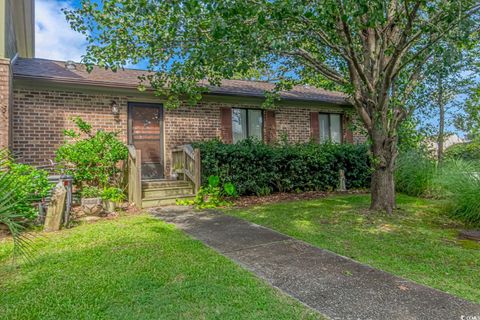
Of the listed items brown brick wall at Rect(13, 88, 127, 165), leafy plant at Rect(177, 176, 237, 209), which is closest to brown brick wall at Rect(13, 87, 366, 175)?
brown brick wall at Rect(13, 88, 127, 165)

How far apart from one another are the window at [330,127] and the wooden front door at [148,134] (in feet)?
20.1

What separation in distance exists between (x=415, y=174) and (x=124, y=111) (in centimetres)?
894

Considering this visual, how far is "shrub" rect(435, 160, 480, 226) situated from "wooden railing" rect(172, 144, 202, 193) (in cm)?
567

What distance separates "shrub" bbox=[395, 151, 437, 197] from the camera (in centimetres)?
932

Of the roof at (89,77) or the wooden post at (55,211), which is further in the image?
the roof at (89,77)

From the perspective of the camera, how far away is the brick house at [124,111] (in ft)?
24.1

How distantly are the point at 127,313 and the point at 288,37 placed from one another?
5348mm

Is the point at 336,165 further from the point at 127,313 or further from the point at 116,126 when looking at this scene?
the point at 127,313

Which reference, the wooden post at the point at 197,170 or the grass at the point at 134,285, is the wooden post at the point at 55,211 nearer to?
the grass at the point at 134,285

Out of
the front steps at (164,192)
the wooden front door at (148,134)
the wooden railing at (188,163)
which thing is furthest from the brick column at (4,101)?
the wooden railing at (188,163)

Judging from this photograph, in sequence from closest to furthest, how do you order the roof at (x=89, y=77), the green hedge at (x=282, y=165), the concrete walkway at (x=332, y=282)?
the concrete walkway at (x=332, y=282) < the roof at (x=89, y=77) < the green hedge at (x=282, y=165)

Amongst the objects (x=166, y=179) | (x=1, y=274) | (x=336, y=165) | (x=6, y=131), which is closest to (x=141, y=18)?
(x=6, y=131)

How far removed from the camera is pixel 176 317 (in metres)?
2.45

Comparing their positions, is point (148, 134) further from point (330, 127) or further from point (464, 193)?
point (464, 193)
